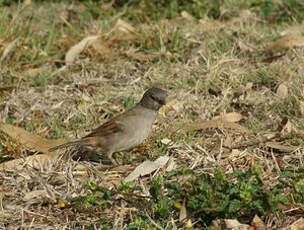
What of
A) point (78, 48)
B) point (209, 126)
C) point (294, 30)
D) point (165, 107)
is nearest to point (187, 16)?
point (294, 30)

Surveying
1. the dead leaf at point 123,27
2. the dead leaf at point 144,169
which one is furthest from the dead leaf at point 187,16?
the dead leaf at point 144,169

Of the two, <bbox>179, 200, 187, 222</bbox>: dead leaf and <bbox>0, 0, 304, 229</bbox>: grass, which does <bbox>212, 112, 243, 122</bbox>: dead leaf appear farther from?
<bbox>179, 200, 187, 222</bbox>: dead leaf

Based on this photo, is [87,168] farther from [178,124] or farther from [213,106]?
[213,106]

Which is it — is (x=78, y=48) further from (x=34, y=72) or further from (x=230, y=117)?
(x=230, y=117)

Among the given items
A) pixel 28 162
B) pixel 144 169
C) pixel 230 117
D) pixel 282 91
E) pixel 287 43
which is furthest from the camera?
pixel 287 43

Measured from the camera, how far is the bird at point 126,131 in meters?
5.50

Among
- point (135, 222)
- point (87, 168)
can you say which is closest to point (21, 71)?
point (87, 168)

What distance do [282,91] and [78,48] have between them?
2935 mm

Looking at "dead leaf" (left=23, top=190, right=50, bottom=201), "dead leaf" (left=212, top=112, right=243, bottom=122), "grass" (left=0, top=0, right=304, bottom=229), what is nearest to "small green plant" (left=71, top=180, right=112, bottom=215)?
"grass" (left=0, top=0, right=304, bottom=229)

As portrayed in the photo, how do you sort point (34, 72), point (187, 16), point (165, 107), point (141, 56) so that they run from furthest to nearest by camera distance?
1. point (187, 16)
2. point (141, 56)
3. point (34, 72)
4. point (165, 107)

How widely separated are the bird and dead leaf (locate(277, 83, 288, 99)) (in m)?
1.59

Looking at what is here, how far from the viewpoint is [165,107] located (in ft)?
21.8

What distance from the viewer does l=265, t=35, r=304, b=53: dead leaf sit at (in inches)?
287

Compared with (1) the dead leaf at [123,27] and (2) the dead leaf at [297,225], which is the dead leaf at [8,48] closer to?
(1) the dead leaf at [123,27]
